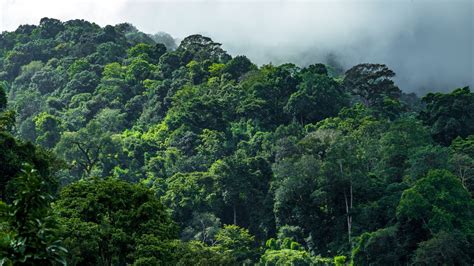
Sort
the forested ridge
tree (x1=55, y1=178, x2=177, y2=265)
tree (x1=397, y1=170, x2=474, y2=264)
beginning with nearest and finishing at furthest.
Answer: tree (x1=55, y1=178, x2=177, y2=265)
the forested ridge
tree (x1=397, y1=170, x2=474, y2=264)

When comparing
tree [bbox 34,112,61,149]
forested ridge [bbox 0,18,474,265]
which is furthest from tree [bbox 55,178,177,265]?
tree [bbox 34,112,61,149]

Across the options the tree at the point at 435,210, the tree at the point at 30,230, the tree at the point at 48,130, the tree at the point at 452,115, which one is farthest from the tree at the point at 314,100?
the tree at the point at 30,230

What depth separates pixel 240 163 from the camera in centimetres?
5253

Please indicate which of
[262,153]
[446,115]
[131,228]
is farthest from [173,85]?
[131,228]

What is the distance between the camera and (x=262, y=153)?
56.5 meters

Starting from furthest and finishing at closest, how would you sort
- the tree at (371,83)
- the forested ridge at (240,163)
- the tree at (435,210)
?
the tree at (371,83), the tree at (435,210), the forested ridge at (240,163)

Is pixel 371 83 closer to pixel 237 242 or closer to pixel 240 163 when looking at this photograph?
pixel 240 163

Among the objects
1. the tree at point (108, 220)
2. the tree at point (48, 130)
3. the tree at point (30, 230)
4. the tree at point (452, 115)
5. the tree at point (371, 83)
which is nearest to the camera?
the tree at point (30, 230)

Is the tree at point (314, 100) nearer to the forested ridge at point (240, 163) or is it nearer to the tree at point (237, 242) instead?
the forested ridge at point (240, 163)

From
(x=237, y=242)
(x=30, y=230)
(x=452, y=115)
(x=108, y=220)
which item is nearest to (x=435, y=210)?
(x=237, y=242)

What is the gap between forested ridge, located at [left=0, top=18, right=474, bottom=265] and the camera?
1188 inches

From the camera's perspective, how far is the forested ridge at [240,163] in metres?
30.2

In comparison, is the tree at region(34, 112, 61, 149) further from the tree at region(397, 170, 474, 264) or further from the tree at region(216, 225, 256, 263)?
the tree at region(397, 170, 474, 264)

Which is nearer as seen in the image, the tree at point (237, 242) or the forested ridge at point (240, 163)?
the forested ridge at point (240, 163)
